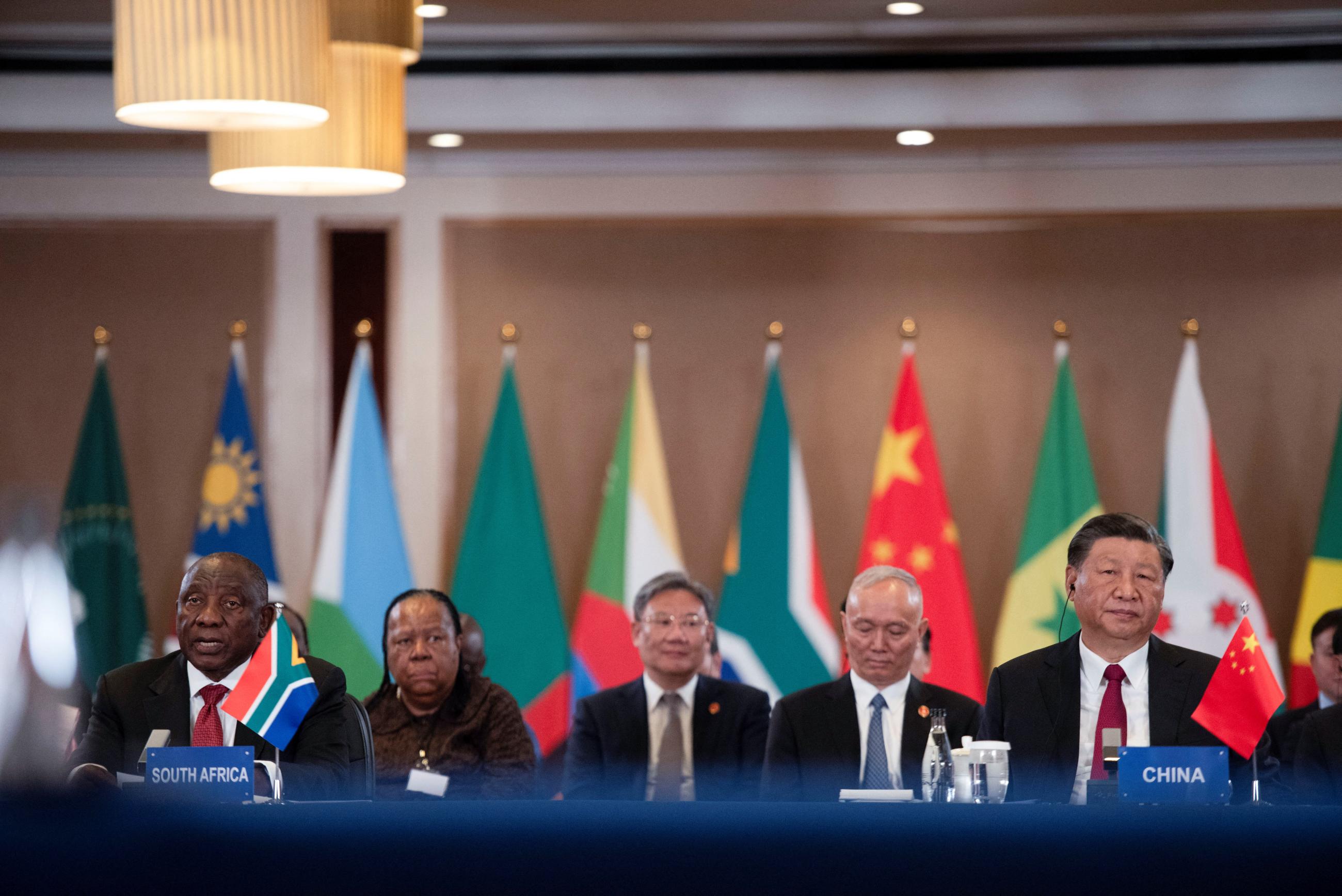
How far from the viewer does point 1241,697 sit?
3.21 metres

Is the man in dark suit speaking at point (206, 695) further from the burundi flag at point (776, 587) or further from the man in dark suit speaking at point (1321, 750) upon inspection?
the burundi flag at point (776, 587)

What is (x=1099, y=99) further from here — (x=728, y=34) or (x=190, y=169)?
(x=190, y=169)

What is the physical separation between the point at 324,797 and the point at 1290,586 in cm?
504

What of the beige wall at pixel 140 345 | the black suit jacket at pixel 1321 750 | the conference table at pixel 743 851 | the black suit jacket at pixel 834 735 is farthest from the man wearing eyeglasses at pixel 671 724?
the conference table at pixel 743 851

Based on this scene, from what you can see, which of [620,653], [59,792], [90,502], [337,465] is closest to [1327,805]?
[59,792]

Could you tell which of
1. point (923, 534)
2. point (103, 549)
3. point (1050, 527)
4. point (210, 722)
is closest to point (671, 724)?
point (210, 722)

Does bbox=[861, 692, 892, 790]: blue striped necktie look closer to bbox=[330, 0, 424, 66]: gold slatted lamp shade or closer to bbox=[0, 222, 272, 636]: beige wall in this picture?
bbox=[330, 0, 424, 66]: gold slatted lamp shade

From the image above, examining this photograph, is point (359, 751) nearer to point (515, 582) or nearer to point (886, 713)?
point (886, 713)

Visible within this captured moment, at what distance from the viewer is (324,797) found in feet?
11.1

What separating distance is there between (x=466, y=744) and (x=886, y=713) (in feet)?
4.21

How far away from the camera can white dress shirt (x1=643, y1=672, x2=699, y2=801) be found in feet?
15.8

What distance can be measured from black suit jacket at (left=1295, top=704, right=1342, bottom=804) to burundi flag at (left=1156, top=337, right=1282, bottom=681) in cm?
217

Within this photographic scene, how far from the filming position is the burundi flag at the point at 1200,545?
6.56m

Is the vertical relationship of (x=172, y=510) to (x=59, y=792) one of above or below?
above
